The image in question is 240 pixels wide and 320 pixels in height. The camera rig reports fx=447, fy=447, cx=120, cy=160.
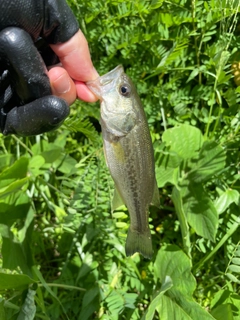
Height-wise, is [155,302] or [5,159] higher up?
[5,159]

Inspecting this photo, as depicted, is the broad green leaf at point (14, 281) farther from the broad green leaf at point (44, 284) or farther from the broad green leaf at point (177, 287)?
the broad green leaf at point (177, 287)

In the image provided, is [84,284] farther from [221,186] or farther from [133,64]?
[133,64]

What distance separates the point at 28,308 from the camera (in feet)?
6.14

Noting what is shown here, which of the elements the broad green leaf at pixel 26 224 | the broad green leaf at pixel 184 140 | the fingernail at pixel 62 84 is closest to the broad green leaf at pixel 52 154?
the broad green leaf at pixel 26 224

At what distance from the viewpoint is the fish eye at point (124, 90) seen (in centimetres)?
178

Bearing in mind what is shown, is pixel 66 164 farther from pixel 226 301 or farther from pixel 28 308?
pixel 226 301

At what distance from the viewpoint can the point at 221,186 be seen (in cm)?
229

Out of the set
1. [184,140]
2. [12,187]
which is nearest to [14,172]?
[12,187]

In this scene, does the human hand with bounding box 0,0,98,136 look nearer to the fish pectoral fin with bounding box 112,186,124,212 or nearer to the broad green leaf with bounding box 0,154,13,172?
the fish pectoral fin with bounding box 112,186,124,212

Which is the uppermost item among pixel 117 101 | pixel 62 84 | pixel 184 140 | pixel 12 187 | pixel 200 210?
pixel 62 84

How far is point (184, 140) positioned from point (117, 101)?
25.9 inches

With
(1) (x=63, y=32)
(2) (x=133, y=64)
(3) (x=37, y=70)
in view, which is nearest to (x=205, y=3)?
(2) (x=133, y=64)

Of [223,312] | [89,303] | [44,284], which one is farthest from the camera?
[89,303]

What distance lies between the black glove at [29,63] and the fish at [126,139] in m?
0.28
